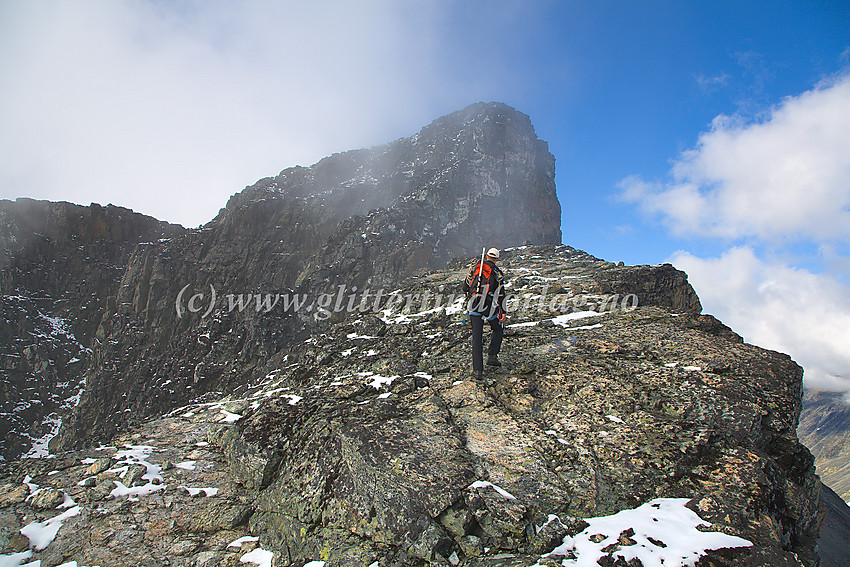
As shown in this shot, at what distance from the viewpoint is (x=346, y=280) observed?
58.3m

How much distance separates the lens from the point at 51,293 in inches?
2749

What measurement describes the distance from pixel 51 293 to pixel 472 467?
9341 centimetres

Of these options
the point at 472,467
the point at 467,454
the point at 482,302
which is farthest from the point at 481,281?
the point at 472,467

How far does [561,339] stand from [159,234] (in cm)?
8938

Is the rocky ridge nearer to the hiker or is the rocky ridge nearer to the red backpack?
the hiker

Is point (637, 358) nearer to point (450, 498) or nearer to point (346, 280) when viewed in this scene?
point (450, 498)

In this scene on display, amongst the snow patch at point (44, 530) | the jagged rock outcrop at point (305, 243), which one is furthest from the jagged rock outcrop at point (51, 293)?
the snow patch at point (44, 530)

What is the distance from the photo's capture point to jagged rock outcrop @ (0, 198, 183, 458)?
190 feet

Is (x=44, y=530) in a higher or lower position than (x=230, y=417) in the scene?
lower

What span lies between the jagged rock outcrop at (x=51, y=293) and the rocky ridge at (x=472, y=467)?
226 feet

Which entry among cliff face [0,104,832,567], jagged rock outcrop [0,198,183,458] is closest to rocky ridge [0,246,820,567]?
cliff face [0,104,832,567]

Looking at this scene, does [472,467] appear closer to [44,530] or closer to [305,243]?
[44,530]

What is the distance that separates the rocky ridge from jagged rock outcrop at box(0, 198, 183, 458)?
6889 cm

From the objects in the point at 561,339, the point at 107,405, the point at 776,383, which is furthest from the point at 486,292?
the point at 107,405
